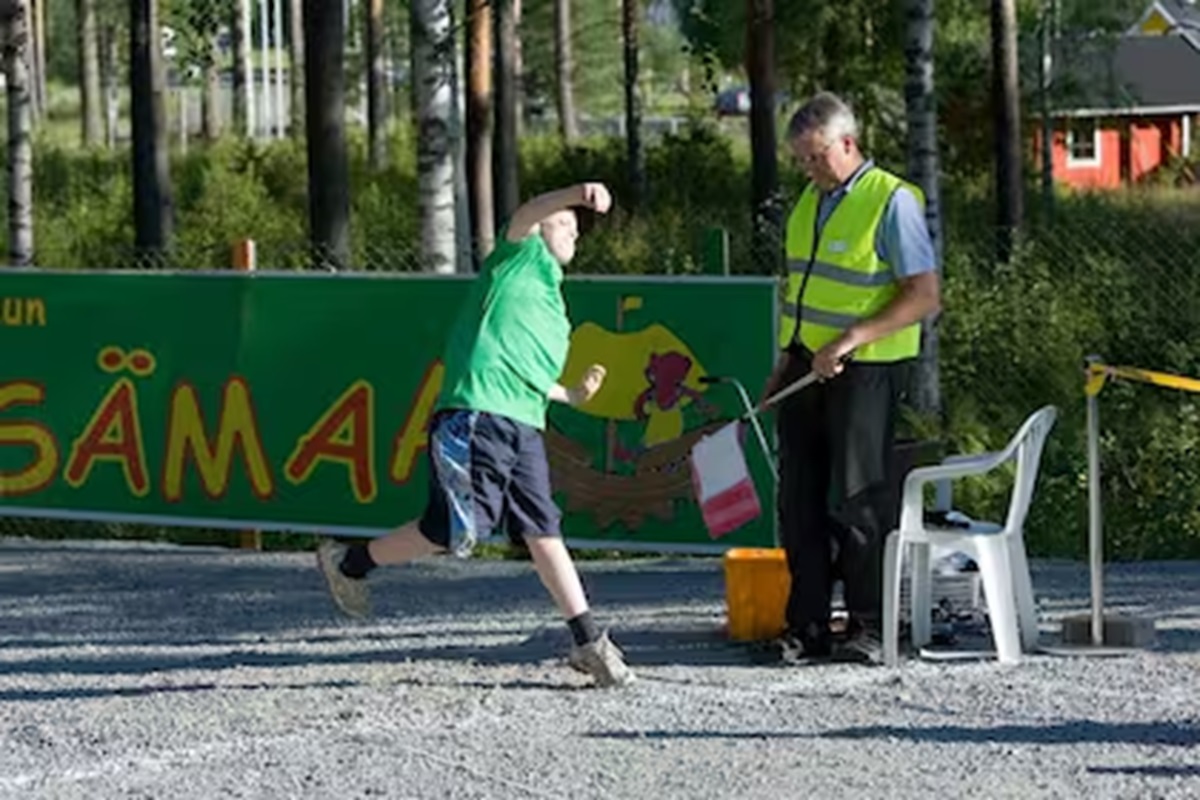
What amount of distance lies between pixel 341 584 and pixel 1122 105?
3635 cm

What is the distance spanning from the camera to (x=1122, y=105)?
44.1 meters

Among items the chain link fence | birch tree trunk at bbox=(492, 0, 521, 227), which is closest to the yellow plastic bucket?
the chain link fence

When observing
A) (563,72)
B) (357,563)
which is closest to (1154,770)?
(357,563)

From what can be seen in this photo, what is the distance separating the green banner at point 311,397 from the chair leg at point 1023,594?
8.49 feet

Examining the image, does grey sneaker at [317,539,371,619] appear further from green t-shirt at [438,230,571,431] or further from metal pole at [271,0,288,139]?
metal pole at [271,0,288,139]

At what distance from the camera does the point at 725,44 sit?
3534 cm

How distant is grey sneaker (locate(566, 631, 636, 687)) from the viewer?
29.0 ft

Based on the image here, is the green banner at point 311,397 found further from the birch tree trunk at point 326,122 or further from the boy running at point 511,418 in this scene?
the birch tree trunk at point 326,122

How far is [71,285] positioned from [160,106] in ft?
68.6

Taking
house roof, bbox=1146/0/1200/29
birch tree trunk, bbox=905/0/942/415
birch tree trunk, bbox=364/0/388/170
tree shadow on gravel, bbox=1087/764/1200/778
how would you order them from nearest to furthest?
tree shadow on gravel, bbox=1087/764/1200/778
house roof, bbox=1146/0/1200/29
birch tree trunk, bbox=905/0/942/415
birch tree trunk, bbox=364/0/388/170

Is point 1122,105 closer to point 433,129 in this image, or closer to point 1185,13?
point 1185,13

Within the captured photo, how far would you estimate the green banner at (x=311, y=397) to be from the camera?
12.3m

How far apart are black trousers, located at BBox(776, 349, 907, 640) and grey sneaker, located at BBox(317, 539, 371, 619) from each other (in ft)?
4.82

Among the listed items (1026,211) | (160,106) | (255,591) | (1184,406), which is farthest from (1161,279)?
(160,106)
